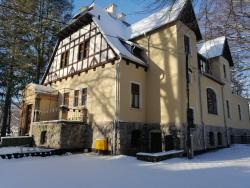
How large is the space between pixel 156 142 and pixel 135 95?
341cm

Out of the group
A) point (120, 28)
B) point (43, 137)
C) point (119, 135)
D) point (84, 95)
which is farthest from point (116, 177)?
point (120, 28)

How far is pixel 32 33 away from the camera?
75.9 feet

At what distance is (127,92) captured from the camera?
1427 cm

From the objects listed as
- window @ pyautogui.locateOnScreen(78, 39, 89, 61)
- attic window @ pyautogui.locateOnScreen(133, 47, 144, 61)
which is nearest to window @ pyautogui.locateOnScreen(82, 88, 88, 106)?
window @ pyautogui.locateOnScreen(78, 39, 89, 61)

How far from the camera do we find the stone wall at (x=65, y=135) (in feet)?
44.2

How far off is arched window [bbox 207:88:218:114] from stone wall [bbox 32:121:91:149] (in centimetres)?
973

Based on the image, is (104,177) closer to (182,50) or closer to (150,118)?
(150,118)

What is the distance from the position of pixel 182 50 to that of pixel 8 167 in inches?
474

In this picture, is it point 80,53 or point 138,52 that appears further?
point 80,53

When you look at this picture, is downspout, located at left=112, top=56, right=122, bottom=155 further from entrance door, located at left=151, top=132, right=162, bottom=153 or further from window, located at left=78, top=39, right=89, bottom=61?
window, located at left=78, top=39, right=89, bottom=61

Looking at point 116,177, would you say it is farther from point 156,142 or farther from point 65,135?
point 156,142

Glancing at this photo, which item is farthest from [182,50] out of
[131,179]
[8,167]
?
[8,167]

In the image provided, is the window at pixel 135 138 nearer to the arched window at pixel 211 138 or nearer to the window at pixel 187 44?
the arched window at pixel 211 138

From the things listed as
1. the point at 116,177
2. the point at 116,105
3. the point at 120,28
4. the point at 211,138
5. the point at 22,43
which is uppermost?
the point at 22,43
